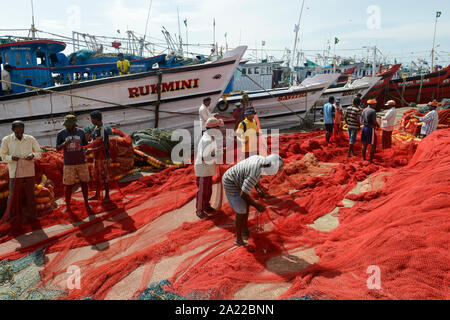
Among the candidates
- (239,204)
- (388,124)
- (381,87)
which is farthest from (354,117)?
(381,87)

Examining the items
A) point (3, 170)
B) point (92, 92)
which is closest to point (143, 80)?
point (92, 92)

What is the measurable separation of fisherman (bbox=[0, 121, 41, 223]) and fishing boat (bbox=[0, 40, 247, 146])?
16.1ft

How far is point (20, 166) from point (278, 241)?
4.21m

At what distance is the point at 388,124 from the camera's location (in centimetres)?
811

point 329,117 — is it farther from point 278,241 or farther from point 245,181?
point 245,181

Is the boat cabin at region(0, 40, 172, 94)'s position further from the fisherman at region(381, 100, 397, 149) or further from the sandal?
the fisherman at region(381, 100, 397, 149)

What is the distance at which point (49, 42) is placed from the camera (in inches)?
443

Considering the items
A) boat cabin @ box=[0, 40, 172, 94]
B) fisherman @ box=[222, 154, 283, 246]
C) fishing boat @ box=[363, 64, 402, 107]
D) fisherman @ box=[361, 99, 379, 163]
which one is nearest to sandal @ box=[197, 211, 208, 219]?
fisherman @ box=[222, 154, 283, 246]

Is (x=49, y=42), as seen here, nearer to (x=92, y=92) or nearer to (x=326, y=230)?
(x=92, y=92)

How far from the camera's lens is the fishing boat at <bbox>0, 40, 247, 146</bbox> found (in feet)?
31.4

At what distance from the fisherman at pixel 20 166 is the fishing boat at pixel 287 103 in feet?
30.2

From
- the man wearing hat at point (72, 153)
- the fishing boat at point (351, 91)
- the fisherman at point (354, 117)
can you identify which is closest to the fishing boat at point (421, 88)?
the fishing boat at point (351, 91)

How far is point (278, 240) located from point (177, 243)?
1.35 meters

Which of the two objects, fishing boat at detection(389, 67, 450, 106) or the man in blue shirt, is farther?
fishing boat at detection(389, 67, 450, 106)
